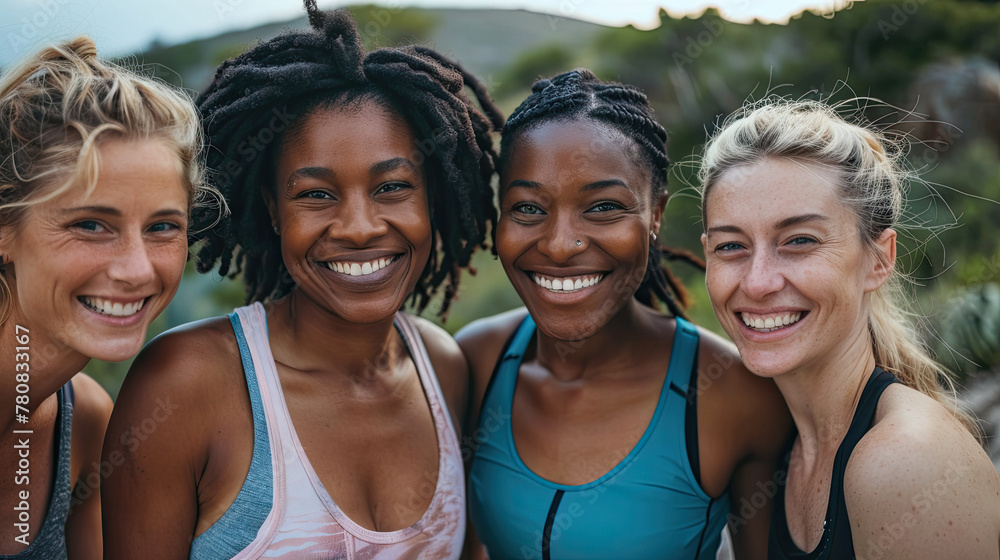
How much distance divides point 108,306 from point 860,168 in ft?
7.27

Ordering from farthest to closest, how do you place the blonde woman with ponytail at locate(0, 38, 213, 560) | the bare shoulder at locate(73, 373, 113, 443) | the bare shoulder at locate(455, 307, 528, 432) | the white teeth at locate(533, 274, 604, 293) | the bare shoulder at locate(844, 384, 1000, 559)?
1. the bare shoulder at locate(455, 307, 528, 432)
2. the white teeth at locate(533, 274, 604, 293)
3. the bare shoulder at locate(73, 373, 113, 443)
4. the blonde woman with ponytail at locate(0, 38, 213, 560)
5. the bare shoulder at locate(844, 384, 1000, 559)

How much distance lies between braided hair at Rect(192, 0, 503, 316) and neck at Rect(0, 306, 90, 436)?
577mm

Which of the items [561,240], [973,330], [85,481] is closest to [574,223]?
[561,240]

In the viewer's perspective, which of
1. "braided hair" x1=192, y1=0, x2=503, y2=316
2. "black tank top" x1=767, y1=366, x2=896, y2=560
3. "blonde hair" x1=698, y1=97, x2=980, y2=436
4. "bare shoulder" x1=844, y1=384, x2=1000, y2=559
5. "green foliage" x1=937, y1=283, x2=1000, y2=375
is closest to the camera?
"bare shoulder" x1=844, y1=384, x2=1000, y2=559

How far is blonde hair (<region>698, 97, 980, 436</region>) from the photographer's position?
2.38 meters

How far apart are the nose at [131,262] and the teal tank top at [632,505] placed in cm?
140

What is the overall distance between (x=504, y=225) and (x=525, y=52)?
408 inches

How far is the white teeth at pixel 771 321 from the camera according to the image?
2.38 m

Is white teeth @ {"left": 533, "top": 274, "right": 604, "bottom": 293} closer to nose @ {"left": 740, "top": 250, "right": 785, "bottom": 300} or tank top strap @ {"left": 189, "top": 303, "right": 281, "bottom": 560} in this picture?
nose @ {"left": 740, "top": 250, "right": 785, "bottom": 300}

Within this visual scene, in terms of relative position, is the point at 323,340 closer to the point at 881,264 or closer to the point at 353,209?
the point at 353,209

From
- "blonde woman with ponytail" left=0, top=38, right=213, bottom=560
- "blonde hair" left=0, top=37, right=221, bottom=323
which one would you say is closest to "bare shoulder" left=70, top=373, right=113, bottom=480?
"blonde woman with ponytail" left=0, top=38, right=213, bottom=560

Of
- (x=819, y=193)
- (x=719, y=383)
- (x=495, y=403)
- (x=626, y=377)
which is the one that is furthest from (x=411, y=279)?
(x=819, y=193)

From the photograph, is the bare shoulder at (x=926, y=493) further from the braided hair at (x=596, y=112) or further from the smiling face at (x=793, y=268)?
the braided hair at (x=596, y=112)

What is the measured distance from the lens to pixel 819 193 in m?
2.34
